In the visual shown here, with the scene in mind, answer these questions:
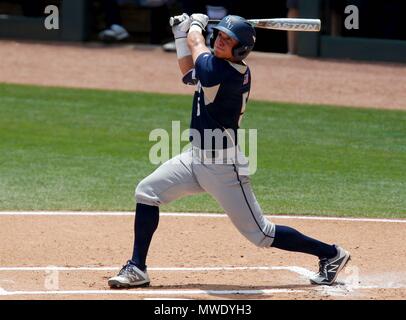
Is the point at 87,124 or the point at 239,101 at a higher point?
the point at 239,101

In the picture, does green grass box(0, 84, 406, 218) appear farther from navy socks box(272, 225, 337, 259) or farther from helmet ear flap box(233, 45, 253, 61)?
helmet ear flap box(233, 45, 253, 61)

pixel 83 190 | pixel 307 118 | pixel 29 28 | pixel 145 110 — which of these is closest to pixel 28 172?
pixel 83 190

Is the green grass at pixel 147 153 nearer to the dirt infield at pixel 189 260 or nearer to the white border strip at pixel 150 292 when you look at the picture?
the dirt infield at pixel 189 260

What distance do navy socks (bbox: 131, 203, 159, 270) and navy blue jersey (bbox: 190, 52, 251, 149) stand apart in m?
0.52

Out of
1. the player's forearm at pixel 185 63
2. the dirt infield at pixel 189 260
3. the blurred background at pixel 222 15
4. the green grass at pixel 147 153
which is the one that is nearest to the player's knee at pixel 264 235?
the dirt infield at pixel 189 260

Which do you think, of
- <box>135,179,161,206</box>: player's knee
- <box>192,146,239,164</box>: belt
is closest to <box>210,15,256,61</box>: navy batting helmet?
<box>192,146,239,164</box>: belt

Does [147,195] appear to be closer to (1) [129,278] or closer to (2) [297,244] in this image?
(1) [129,278]

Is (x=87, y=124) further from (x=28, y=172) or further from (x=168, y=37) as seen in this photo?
(x=168, y=37)

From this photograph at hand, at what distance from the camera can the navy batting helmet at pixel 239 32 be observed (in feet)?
20.2

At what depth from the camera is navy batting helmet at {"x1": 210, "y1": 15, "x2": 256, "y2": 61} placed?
6.17m

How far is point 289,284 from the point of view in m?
6.60

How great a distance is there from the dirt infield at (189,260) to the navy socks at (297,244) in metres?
0.23

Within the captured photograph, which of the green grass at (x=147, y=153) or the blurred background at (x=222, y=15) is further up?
the blurred background at (x=222, y=15)

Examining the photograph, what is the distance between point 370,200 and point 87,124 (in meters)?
4.60
